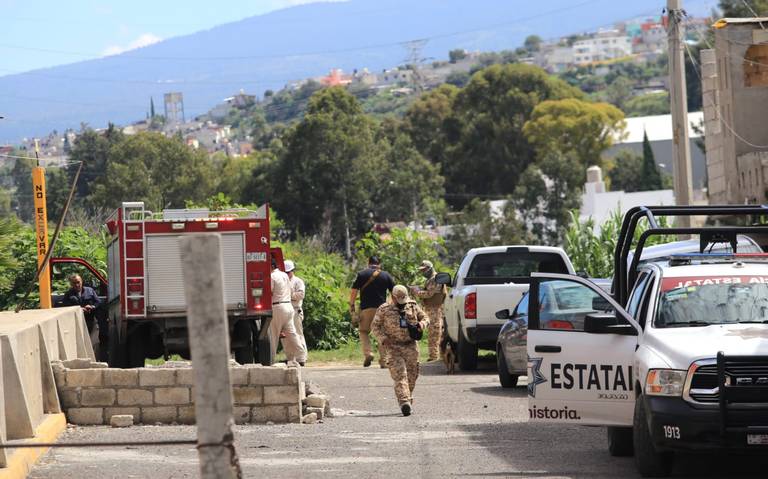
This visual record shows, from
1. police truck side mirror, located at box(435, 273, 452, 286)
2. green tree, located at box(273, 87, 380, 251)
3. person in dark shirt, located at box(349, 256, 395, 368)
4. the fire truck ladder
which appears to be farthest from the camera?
green tree, located at box(273, 87, 380, 251)

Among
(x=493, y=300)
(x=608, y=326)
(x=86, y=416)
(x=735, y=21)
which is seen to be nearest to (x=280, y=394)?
(x=86, y=416)

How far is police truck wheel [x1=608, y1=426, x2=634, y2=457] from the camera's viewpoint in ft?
40.8

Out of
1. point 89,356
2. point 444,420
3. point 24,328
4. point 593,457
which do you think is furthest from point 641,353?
point 89,356

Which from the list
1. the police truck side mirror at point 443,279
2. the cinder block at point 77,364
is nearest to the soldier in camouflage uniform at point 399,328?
the cinder block at point 77,364

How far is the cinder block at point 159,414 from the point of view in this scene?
48.8 feet

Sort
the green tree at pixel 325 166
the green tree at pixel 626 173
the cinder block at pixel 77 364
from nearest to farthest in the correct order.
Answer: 1. the cinder block at pixel 77 364
2. the green tree at pixel 325 166
3. the green tree at pixel 626 173

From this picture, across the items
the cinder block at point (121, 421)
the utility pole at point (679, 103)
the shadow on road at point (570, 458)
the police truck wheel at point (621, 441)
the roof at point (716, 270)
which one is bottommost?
the shadow on road at point (570, 458)

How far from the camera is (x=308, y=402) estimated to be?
15828 mm

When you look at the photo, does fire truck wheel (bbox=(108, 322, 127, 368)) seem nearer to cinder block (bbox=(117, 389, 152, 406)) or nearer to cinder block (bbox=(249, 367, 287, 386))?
cinder block (bbox=(117, 389, 152, 406))

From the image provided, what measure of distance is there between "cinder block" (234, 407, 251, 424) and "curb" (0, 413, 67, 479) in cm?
176

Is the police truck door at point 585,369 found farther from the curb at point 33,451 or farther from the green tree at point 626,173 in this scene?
the green tree at point 626,173

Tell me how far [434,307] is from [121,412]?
10121mm

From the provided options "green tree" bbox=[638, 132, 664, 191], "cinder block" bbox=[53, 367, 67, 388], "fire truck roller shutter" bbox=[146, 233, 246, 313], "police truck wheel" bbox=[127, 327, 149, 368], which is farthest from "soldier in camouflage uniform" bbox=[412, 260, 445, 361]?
"green tree" bbox=[638, 132, 664, 191]

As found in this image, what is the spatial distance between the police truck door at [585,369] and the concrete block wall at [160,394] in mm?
3515
